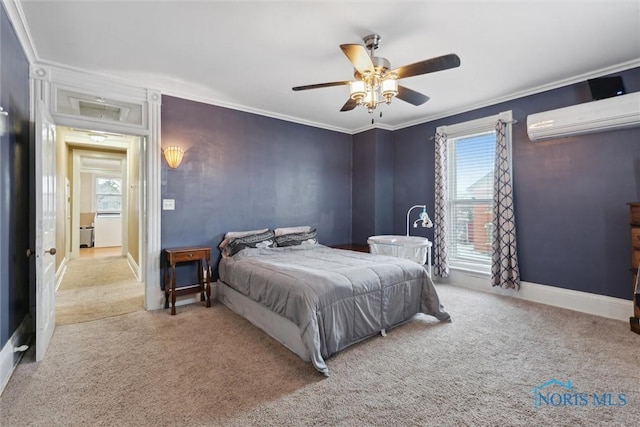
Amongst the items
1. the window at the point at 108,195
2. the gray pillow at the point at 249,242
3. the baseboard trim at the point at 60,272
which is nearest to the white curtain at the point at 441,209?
the gray pillow at the point at 249,242

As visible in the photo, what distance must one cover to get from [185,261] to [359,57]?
9.76 feet

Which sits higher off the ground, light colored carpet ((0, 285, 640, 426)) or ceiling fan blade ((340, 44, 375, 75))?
ceiling fan blade ((340, 44, 375, 75))

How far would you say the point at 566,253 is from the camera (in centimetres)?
348

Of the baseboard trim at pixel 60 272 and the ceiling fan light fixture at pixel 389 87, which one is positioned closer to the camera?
the ceiling fan light fixture at pixel 389 87

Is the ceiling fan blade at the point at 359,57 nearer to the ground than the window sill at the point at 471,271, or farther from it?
farther from it

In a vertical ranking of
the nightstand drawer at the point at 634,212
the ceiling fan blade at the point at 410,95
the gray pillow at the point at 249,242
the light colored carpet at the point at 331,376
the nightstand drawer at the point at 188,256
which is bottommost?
the light colored carpet at the point at 331,376

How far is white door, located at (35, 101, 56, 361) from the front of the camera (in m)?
2.29

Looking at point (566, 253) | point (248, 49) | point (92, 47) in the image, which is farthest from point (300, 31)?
point (566, 253)

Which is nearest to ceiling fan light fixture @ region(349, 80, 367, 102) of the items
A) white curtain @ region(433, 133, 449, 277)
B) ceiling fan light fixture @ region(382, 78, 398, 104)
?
ceiling fan light fixture @ region(382, 78, 398, 104)

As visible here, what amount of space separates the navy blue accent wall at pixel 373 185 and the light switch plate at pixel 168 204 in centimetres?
300

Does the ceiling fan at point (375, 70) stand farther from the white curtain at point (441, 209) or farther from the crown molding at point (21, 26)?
the crown molding at point (21, 26)

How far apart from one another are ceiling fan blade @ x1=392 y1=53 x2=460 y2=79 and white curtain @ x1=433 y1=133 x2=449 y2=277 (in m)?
2.49

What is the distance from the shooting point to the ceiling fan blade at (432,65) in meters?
2.07

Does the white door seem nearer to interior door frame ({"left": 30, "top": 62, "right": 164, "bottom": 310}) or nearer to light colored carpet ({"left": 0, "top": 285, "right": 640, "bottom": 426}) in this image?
light colored carpet ({"left": 0, "top": 285, "right": 640, "bottom": 426})
